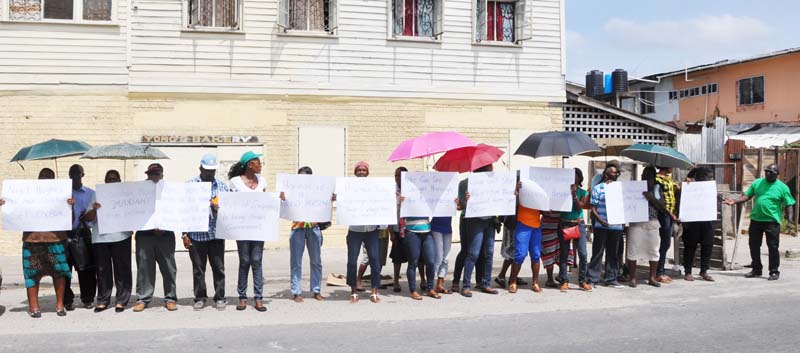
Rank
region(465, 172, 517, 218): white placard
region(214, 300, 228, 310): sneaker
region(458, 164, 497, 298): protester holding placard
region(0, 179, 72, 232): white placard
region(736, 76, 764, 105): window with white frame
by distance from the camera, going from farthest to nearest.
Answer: region(736, 76, 764, 105): window with white frame
region(458, 164, 497, 298): protester holding placard
region(465, 172, 517, 218): white placard
region(214, 300, 228, 310): sneaker
region(0, 179, 72, 232): white placard

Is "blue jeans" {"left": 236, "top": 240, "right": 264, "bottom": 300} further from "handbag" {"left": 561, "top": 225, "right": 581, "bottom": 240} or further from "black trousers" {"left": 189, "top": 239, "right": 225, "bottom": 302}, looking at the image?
"handbag" {"left": 561, "top": 225, "right": 581, "bottom": 240}

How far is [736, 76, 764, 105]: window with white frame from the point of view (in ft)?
84.5

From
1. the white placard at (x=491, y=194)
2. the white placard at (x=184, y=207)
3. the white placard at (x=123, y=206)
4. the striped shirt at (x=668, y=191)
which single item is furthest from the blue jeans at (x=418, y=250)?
the striped shirt at (x=668, y=191)

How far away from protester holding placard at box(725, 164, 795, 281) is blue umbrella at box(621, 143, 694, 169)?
53.7 inches

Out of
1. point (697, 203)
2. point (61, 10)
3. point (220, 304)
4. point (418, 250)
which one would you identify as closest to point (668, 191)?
point (697, 203)

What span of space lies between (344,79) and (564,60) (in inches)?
196

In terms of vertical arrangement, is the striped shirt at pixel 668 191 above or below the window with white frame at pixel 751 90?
below

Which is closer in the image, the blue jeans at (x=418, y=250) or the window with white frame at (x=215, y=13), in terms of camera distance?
the blue jeans at (x=418, y=250)

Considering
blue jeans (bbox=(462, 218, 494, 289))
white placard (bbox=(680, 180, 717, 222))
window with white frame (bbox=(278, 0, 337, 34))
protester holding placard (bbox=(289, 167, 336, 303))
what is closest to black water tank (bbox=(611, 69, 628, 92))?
window with white frame (bbox=(278, 0, 337, 34))

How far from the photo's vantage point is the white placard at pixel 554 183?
9258mm

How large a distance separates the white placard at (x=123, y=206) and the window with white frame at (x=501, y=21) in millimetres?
9326

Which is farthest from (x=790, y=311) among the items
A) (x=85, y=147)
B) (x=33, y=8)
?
(x=33, y=8)

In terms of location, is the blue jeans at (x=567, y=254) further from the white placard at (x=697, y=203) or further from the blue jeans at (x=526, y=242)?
the white placard at (x=697, y=203)

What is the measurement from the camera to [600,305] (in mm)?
8641
